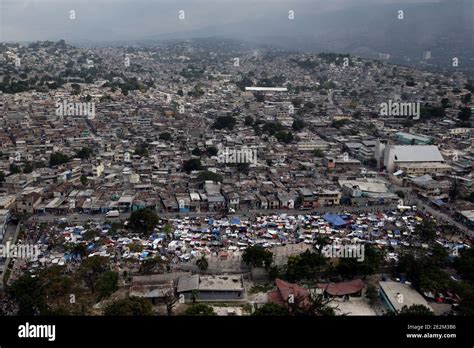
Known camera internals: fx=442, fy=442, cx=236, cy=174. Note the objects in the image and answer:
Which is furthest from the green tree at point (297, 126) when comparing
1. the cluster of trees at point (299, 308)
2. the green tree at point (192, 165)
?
the cluster of trees at point (299, 308)

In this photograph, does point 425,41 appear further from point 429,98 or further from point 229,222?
point 229,222

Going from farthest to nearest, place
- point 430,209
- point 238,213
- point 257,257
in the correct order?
point 430,209
point 238,213
point 257,257

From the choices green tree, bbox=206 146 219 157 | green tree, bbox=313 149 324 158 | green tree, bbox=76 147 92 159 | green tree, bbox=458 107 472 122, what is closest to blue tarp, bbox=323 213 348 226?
green tree, bbox=313 149 324 158

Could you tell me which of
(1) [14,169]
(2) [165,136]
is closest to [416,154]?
(2) [165,136]

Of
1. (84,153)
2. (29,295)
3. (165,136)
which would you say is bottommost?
(29,295)

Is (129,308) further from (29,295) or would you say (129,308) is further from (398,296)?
(398,296)

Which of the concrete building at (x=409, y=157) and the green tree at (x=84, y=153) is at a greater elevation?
the green tree at (x=84, y=153)

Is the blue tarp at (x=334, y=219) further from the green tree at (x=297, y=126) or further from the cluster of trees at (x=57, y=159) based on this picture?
the green tree at (x=297, y=126)

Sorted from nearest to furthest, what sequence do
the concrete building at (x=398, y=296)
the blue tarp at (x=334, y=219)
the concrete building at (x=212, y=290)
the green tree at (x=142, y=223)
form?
1. the concrete building at (x=398, y=296)
2. the concrete building at (x=212, y=290)
3. the green tree at (x=142, y=223)
4. the blue tarp at (x=334, y=219)

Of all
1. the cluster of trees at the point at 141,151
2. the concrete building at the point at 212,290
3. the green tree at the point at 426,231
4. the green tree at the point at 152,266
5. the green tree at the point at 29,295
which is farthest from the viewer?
the cluster of trees at the point at 141,151
